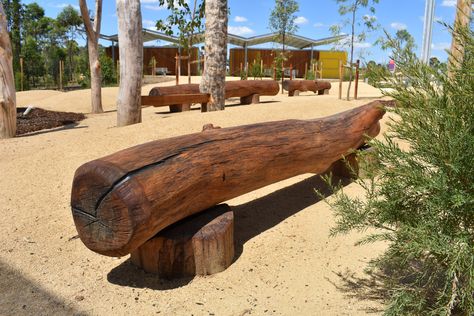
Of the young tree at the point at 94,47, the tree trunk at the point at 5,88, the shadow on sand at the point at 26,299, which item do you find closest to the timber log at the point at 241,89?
the young tree at the point at 94,47

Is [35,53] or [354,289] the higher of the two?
[35,53]

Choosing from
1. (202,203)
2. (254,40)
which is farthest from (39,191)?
(254,40)

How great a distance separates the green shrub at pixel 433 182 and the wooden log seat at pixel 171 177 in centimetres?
55

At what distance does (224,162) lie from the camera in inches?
128

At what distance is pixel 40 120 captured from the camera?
1080cm

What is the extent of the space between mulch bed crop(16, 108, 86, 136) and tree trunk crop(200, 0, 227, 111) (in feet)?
11.8

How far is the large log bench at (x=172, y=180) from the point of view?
2.61m

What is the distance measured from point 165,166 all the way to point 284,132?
1.42 metres

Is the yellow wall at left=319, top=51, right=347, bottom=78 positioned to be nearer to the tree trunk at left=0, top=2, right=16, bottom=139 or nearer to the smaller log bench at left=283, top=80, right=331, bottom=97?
the smaller log bench at left=283, top=80, right=331, bottom=97

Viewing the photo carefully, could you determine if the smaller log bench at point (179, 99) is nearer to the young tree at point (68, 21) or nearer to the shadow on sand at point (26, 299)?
the shadow on sand at point (26, 299)

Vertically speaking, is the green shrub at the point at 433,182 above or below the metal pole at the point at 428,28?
below

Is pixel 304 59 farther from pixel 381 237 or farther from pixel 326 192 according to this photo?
pixel 381 237

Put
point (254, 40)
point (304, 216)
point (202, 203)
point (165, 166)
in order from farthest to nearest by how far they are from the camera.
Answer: point (254, 40), point (304, 216), point (202, 203), point (165, 166)

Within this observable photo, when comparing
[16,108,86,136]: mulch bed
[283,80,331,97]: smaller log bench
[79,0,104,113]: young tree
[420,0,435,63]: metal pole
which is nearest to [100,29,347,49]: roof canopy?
[283,80,331,97]: smaller log bench
